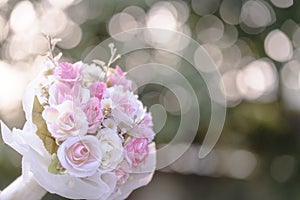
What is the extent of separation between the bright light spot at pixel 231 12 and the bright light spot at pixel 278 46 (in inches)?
6.6

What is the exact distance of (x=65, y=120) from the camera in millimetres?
755

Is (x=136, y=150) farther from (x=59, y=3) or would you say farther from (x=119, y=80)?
(x=59, y=3)

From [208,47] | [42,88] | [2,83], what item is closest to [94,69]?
[42,88]

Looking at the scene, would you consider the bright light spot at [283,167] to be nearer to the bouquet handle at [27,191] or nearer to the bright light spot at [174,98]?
the bright light spot at [174,98]

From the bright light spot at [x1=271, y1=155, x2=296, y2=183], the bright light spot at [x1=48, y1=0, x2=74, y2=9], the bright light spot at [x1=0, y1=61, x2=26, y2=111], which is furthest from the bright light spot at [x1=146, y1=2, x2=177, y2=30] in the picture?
the bright light spot at [x1=271, y1=155, x2=296, y2=183]

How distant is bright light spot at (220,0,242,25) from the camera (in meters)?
2.52

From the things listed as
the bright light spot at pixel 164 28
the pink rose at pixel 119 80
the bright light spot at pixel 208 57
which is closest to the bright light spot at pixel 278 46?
the bright light spot at pixel 208 57

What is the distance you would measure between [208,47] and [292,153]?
2.11 ft

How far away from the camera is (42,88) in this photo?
2.56 ft

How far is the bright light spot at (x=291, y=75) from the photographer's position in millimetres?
2516

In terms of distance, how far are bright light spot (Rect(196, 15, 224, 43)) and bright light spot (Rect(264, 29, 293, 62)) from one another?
22 cm

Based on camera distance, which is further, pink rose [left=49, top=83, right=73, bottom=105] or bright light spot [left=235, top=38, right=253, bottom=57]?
bright light spot [left=235, top=38, right=253, bottom=57]

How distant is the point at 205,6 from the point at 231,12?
0.12 meters

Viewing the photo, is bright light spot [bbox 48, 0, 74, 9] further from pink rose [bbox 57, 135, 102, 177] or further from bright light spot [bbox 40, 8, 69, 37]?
pink rose [bbox 57, 135, 102, 177]
